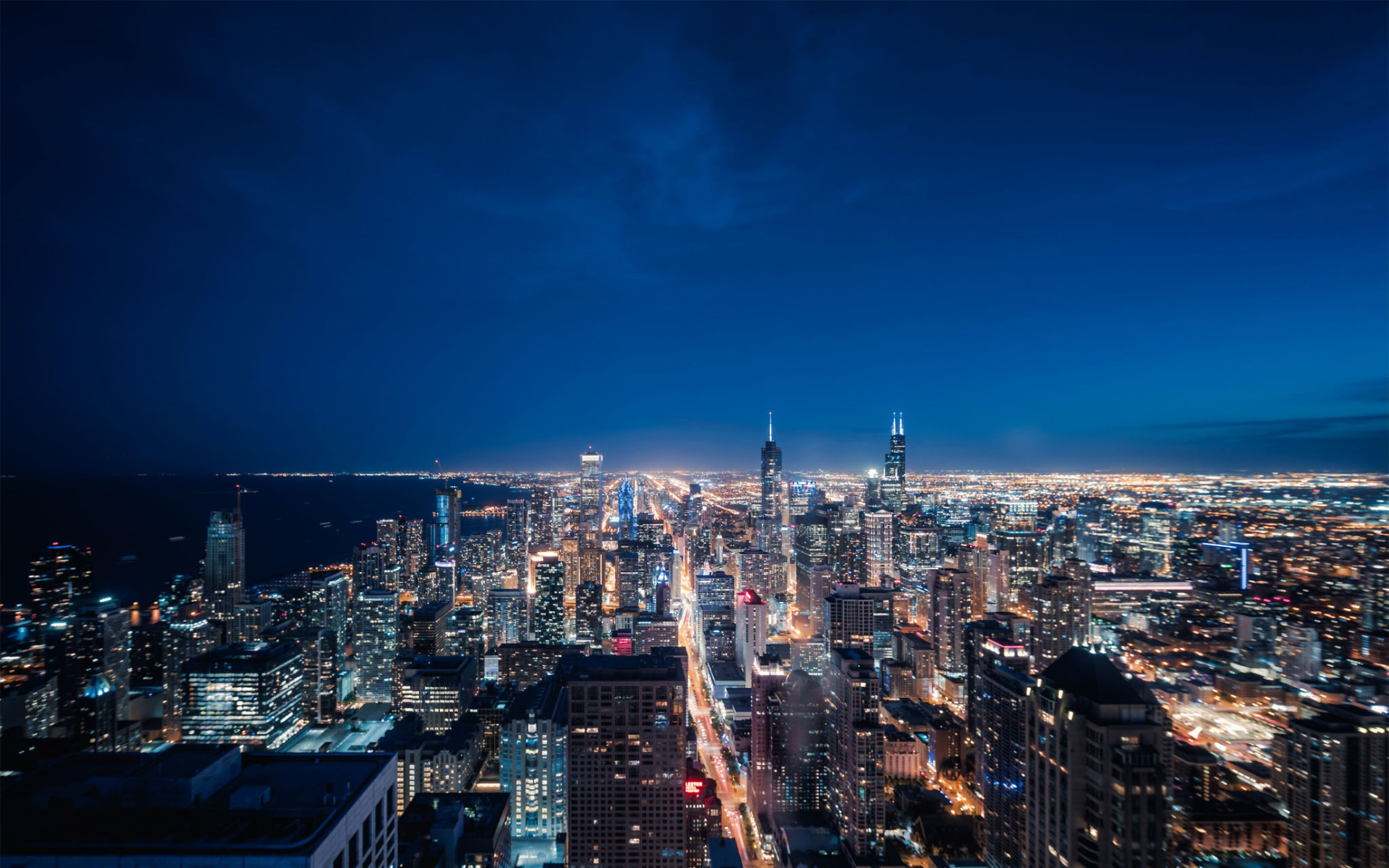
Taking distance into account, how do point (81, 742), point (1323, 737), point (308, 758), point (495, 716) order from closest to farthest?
1. point (308, 758)
2. point (1323, 737)
3. point (81, 742)
4. point (495, 716)

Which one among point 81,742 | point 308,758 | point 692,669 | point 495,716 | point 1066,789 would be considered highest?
point 308,758

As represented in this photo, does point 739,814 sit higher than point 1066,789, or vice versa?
point 1066,789

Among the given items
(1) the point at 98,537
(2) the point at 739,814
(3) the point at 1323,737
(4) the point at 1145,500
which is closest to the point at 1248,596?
(4) the point at 1145,500

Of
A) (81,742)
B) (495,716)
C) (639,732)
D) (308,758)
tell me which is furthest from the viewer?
(495,716)

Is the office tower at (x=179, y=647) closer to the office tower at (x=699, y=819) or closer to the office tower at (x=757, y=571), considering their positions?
the office tower at (x=699, y=819)

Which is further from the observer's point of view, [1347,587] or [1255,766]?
[1347,587]

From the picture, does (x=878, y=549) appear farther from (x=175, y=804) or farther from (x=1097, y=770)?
(x=175, y=804)

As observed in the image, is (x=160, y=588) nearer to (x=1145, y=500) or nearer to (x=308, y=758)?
(x=308, y=758)
